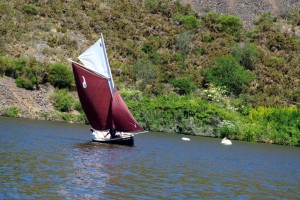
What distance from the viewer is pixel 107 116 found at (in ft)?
154

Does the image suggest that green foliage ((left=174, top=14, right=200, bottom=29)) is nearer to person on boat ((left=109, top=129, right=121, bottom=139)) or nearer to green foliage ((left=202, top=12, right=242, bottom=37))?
green foliage ((left=202, top=12, right=242, bottom=37))

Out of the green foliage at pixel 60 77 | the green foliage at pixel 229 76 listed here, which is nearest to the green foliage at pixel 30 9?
the green foliage at pixel 60 77

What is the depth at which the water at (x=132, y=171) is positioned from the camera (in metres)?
26.5

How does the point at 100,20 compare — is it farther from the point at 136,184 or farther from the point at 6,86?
the point at 136,184

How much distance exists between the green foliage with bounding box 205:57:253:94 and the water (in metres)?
39.7

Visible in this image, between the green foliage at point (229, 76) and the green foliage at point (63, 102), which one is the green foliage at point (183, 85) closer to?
the green foliage at point (229, 76)

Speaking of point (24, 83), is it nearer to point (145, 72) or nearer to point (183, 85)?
point (145, 72)

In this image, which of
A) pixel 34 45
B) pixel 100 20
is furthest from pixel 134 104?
pixel 100 20

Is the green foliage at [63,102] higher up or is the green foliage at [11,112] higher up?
the green foliage at [63,102]

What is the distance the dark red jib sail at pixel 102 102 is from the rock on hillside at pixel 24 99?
93.8 feet

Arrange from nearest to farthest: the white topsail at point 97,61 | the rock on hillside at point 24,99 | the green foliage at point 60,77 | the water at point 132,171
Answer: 1. the water at point 132,171
2. the white topsail at point 97,61
3. the rock on hillside at point 24,99
4. the green foliage at point 60,77

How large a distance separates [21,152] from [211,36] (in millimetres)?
81315

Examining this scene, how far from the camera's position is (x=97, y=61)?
155 feet

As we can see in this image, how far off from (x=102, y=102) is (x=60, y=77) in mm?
36557
